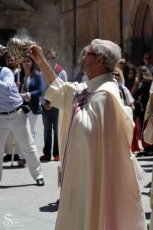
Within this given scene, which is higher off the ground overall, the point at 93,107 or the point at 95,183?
the point at 93,107

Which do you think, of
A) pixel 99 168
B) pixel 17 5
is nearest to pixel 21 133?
pixel 99 168

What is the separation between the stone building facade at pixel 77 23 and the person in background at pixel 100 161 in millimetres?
15482

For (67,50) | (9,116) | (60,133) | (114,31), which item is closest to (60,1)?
(67,50)

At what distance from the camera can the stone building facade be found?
21.8 meters

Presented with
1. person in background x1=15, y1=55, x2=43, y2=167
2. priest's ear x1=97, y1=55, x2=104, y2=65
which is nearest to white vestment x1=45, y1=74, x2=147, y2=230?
priest's ear x1=97, y1=55, x2=104, y2=65

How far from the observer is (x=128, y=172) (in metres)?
4.95

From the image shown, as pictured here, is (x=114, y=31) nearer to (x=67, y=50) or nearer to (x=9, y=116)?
(x=67, y=50)

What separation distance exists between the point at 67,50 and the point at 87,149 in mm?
24412

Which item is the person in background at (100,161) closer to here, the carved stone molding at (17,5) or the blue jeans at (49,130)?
the blue jeans at (49,130)

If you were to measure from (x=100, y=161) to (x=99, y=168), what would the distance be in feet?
0.17

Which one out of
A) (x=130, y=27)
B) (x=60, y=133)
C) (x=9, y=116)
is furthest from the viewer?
(x=130, y=27)

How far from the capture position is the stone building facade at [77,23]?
71.7 ft

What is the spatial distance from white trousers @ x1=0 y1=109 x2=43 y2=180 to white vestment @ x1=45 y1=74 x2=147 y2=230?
3.62m

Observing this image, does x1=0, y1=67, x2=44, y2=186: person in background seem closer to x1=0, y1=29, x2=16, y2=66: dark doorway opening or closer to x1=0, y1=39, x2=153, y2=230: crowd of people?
x1=0, y1=39, x2=153, y2=230: crowd of people
